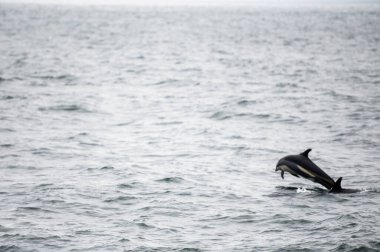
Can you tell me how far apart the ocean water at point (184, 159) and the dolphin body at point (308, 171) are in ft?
1.24

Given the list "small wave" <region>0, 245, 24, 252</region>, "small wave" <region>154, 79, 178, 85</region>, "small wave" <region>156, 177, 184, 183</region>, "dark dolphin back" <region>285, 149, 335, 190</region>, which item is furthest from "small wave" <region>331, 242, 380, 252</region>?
"small wave" <region>154, 79, 178, 85</region>

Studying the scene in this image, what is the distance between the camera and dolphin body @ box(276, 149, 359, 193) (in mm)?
16328

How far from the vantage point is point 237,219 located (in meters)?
15.3

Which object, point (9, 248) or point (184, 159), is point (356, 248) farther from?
point (184, 159)

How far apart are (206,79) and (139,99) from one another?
11481 mm

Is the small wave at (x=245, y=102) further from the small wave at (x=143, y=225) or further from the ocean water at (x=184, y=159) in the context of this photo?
the small wave at (x=143, y=225)

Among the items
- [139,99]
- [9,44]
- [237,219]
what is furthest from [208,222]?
[9,44]

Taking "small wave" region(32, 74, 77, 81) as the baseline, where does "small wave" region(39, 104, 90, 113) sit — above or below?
below

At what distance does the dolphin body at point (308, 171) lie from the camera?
16.3 m

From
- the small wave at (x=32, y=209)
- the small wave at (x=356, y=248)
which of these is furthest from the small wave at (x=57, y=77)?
the small wave at (x=356, y=248)

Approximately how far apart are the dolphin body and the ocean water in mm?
379

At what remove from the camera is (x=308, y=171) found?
Answer: 16.4 meters

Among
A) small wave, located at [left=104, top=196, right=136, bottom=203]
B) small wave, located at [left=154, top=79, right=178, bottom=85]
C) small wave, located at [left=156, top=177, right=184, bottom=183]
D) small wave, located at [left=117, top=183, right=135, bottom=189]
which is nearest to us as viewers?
small wave, located at [left=104, top=196, right=136, bottom=203]

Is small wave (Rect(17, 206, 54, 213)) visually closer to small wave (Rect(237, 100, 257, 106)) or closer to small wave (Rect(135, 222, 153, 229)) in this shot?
small wave (Rect(135, 222, 153, 229))
